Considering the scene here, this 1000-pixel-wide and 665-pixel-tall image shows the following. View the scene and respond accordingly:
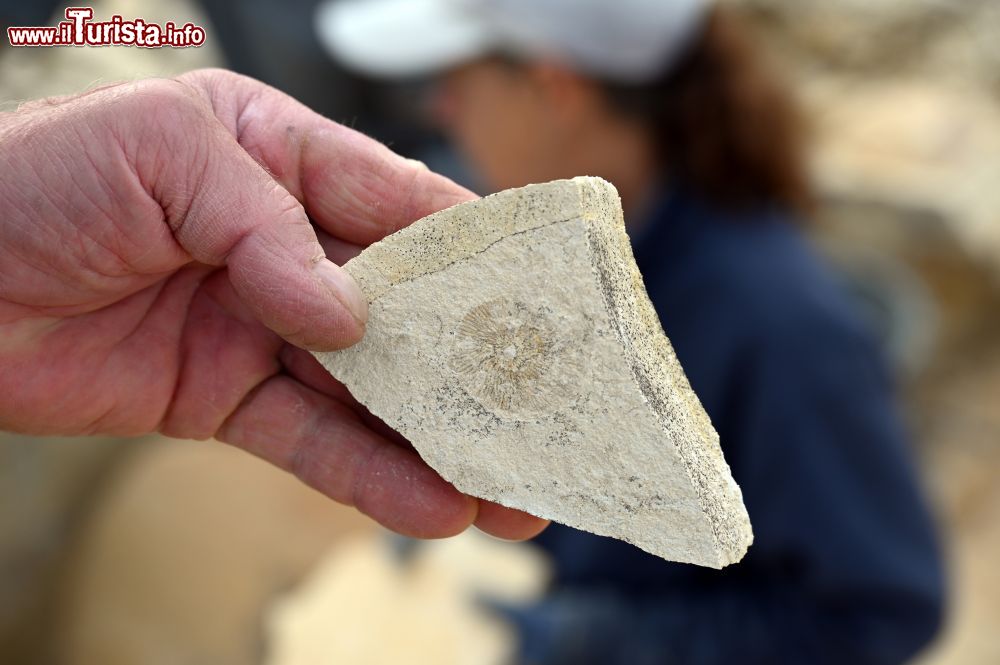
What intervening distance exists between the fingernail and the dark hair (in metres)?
1.31

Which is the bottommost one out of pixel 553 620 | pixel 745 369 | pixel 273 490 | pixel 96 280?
pixel 273 490

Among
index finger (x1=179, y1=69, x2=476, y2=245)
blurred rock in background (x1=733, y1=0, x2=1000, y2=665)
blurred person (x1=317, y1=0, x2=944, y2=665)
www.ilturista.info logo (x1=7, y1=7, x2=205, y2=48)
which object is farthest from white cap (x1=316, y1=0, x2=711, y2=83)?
blurred rock in background (x1=733, y1=0, x2=1000, y2=665)

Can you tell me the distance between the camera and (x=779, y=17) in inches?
235

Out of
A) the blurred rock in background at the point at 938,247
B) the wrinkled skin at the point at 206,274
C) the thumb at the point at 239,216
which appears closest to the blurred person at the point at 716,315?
the wrinkled skin at the point at 206,274

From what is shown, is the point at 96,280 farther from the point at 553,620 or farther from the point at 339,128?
the point at 553,620

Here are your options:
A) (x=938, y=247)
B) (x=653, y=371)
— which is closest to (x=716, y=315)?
(x=653, y=371)

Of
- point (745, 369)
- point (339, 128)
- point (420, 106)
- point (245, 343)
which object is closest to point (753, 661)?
point (745, 369)

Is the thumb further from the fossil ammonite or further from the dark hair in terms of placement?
the dark hair

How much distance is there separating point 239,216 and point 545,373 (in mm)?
486

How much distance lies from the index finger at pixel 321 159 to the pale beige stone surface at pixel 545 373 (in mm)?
104

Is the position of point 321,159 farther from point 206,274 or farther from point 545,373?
point 545,373

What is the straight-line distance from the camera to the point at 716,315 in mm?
2270

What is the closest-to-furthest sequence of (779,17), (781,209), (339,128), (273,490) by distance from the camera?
(339,128) < (781,209) < (273,490) < (779,17)

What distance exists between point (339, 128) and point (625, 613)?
1.50 metres
